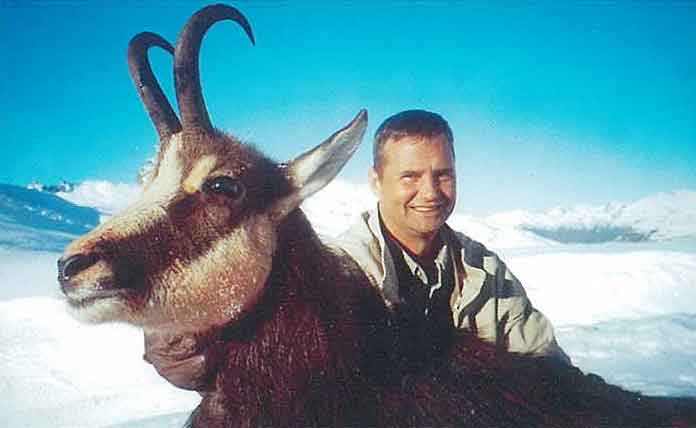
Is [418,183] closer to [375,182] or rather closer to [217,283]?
[375,182]

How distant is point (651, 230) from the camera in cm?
376

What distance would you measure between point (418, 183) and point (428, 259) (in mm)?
240

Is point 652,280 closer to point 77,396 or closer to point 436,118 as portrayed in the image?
point 436,118

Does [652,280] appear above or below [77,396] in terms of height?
above

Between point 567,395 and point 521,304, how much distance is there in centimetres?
27

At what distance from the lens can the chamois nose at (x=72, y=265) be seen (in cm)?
76

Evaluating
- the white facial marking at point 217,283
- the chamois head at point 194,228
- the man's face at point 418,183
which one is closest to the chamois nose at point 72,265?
the chamois head at point 194,228

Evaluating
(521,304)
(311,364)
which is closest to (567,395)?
(521,304)

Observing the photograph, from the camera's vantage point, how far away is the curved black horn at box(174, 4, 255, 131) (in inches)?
39.5

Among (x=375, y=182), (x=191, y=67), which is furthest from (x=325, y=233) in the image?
(x=191, y=67)

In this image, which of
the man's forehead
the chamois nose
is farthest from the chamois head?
the man's forehead

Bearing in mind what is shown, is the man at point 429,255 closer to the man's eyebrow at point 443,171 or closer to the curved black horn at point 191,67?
the man's eyebrow at point 443,171

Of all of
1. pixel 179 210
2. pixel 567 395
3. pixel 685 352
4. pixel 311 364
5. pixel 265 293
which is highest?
pixel 179 210

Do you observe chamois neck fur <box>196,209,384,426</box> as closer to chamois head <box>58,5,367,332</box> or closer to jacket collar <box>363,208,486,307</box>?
chamois head <box>58,5,367,332</box>
